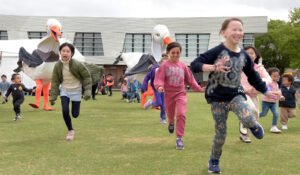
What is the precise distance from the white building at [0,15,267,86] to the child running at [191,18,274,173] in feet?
121

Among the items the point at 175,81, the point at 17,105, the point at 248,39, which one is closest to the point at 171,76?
the point at 175,81

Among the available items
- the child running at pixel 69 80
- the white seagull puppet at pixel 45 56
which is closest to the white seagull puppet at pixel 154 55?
the white seagull puppet at pixel 45 56

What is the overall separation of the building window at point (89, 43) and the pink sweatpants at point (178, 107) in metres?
36.2

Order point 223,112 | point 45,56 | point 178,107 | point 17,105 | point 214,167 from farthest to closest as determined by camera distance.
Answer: point 45,56 < point 17,105 < point 178,107 < point 214,167 < point 223,112

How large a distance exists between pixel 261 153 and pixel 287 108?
3375mm

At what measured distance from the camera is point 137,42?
1610 inches

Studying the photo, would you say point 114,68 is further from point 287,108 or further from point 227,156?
point 227,156

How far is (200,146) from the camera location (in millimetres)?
5402

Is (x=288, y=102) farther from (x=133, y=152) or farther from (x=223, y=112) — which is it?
(x=223, y=112)

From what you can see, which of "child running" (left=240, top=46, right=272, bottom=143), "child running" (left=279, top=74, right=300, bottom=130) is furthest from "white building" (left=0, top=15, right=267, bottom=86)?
"child running" (left=240, top=46, right=272, bottom=143)

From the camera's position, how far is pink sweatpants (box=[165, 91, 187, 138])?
Answer: 5.30 m

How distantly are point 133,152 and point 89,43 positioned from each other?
123 ft

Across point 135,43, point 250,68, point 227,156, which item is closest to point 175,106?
point 227,156

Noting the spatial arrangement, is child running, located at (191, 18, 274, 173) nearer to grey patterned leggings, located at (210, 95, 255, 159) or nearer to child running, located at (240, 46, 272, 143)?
grey patterned leggings, located at (210, 95, 255, 159)
